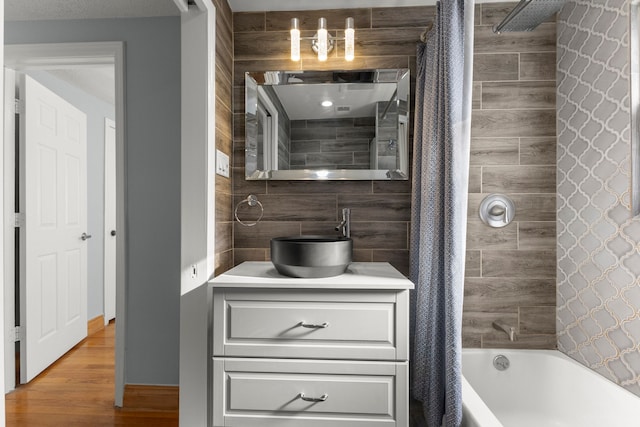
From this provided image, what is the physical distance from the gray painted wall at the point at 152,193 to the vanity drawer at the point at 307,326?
0.83 metres

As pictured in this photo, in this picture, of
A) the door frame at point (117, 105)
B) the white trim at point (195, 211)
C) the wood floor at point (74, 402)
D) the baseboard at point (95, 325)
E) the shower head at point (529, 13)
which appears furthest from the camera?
the baseboard at point (95, 325)

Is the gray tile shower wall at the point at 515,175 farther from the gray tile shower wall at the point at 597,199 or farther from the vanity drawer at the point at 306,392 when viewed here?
the vanity drawer at the point at 306,392

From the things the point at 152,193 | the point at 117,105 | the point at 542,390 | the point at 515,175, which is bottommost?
the point at 542,390

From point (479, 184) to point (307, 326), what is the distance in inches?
49.8

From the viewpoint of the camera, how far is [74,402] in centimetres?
229

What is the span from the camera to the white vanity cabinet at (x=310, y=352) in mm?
1593

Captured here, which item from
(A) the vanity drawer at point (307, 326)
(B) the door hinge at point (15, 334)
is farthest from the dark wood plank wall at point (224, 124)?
(B) the door hinge at point (15, 334)

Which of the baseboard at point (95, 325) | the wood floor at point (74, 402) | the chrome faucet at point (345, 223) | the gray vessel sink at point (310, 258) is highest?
the chrome faucet at point (345, 223)

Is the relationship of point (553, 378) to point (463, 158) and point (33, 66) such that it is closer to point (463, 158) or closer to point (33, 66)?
point (463, 158)

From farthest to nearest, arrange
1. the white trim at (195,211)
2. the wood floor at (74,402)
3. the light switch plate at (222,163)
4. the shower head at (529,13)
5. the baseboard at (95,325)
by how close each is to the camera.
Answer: the baseboard at (95,325) < the wood floor at (74,402) < the light switch plate at (222,163) < the white trim at (195,211) < the shower head at (529,13)

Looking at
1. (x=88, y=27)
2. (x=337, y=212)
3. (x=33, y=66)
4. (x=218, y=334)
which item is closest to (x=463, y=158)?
(x=337, y=212)

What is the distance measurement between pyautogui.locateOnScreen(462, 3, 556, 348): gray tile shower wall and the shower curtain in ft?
1.37

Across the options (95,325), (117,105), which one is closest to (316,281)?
(117,105)

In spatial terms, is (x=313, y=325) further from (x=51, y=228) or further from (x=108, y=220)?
(x=108, y=220)
